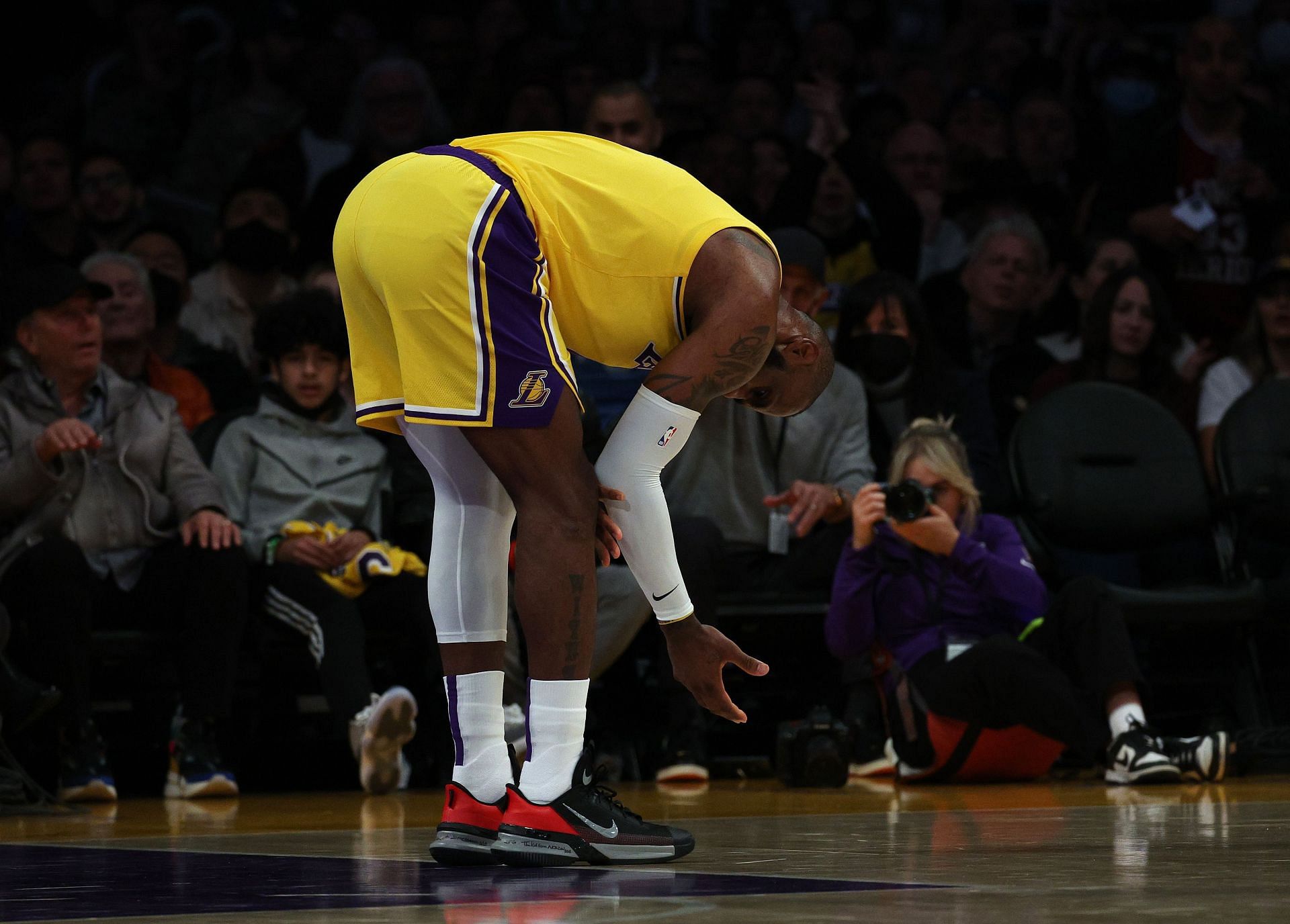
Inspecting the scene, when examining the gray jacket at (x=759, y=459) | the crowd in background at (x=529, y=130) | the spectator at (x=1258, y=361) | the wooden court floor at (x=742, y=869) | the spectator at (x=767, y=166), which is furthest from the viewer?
the spectator at (x=767, y=166)

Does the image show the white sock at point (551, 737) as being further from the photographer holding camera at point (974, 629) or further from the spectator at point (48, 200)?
the spectator at point (48, 200)

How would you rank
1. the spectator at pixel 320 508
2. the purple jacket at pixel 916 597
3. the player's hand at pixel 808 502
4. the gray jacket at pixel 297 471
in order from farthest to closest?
the gray jacket at pixel 297 471 < the player's hand at pixel 808 502 < the spectator at pixel 320 508 < the purple jacket at pixel 916 597

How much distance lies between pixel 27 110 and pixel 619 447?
6.98 meters

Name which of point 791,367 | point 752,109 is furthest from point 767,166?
point 791,367

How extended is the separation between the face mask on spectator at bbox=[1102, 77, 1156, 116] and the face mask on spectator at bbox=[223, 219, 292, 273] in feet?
11.9

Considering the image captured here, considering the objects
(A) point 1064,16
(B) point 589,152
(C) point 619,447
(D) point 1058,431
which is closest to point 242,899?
(C) point 619,447

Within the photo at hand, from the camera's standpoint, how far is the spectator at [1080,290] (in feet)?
23.0

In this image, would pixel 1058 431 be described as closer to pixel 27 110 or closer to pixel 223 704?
pixel 223 704

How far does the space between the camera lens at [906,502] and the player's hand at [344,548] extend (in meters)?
1.51

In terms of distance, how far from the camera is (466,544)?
302 centimetres

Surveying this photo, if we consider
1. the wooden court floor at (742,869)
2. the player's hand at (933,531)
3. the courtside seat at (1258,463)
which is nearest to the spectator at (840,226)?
the courtside seat at (1258,463)

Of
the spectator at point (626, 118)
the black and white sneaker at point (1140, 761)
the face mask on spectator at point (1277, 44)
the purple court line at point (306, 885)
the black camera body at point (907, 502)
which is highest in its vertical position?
the face mask on spectator at point (1277, 44)

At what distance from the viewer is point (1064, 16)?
9.28m

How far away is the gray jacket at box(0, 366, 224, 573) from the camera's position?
17.3ft
